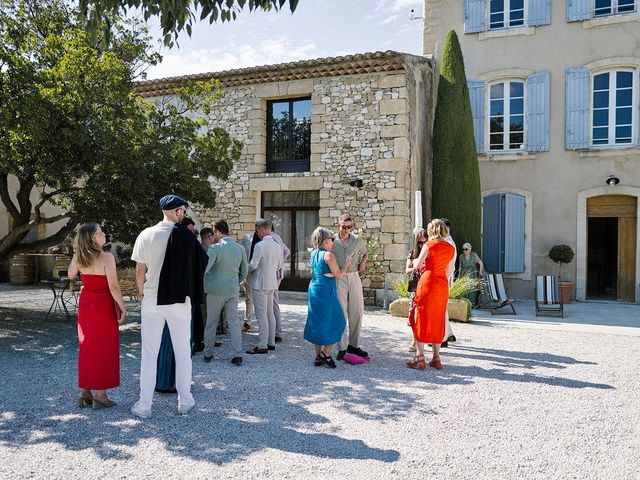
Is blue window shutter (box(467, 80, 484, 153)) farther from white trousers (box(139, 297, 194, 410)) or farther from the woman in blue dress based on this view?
white trousers (box(139, 297, 194, 410))

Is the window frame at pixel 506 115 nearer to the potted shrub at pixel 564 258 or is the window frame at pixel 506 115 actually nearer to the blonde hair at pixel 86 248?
the potted shrub at pixel 564 258

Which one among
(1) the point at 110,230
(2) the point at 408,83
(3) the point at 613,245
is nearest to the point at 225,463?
(1) the point at 110,230

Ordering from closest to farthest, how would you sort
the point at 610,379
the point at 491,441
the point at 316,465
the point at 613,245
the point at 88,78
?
the point at 316,465 < the point at 491,441 < the point at 610,379 < the point at 88,78 < the point at 613,245

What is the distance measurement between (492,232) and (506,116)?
9.23 feet

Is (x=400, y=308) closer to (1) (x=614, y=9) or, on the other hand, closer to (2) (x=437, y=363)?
(2) (x=437, y=363)

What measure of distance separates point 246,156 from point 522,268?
700 centimetres

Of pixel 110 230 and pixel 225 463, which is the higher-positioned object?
pixel 110 230

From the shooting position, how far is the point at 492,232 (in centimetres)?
1242

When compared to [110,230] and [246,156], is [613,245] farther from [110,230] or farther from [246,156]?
[110,230]

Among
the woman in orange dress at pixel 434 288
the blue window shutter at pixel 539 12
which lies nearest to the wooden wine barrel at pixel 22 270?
the woman in orange dress at pixel 434 288

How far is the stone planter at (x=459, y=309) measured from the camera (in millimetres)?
8836

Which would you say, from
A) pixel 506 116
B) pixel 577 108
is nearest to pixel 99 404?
pixel 506 116

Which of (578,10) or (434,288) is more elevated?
(578,10)

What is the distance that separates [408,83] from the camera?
11.1 metres
